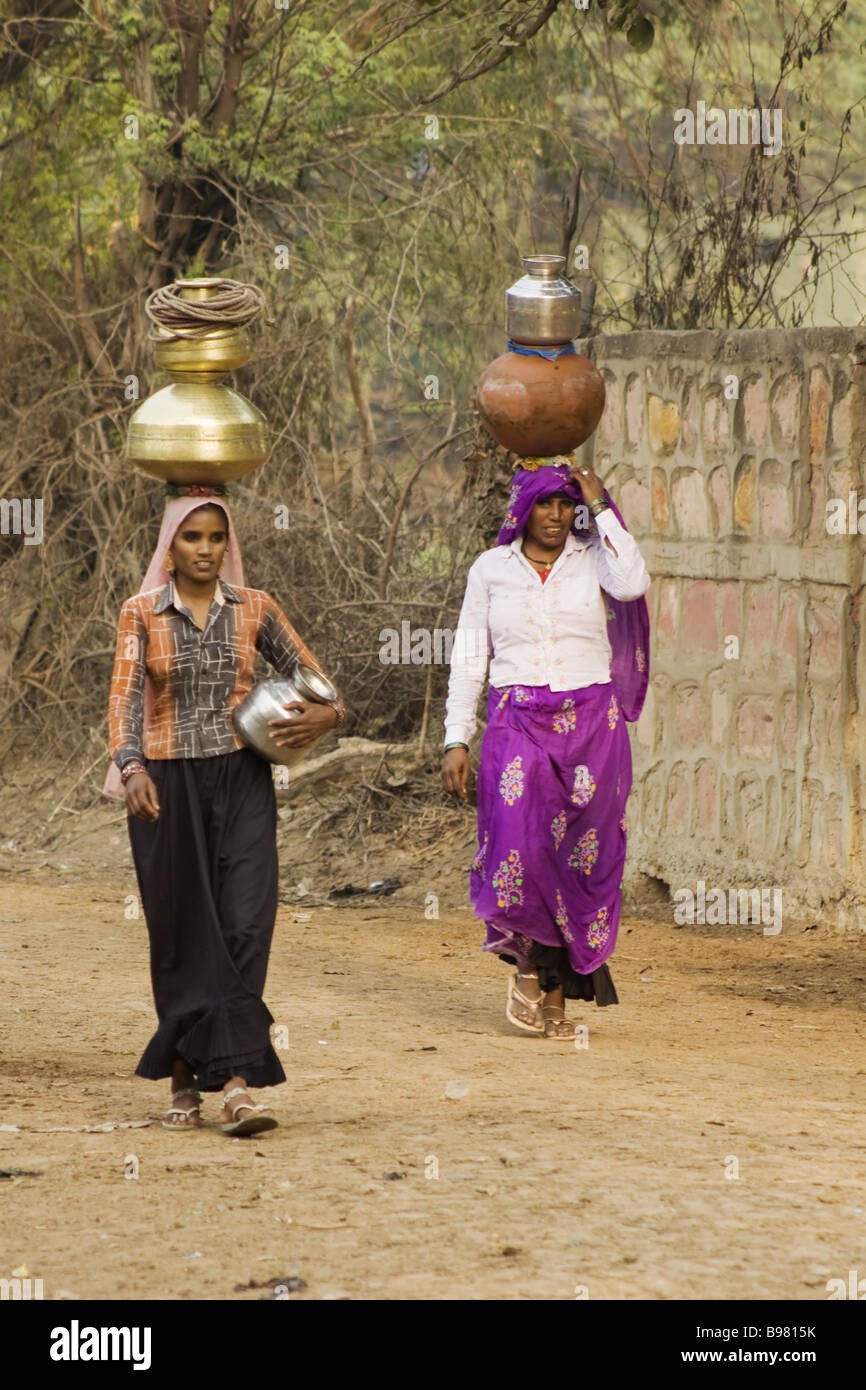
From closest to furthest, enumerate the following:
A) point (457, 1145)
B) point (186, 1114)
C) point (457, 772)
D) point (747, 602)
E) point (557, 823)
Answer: point (457, 1145) < point (186, 1114) < point (457, 772) < point (557, 823) < point (747, 602)

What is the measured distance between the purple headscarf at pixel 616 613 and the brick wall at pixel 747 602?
5.43 feet

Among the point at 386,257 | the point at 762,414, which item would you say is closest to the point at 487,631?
the point at 762,414

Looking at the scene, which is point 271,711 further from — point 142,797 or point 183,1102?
point 183,1102

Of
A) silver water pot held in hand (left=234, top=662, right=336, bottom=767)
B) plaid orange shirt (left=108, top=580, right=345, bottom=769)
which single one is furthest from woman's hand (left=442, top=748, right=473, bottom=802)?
silver water pot held in hand (left=234, top=662, right=336, bottom=767)

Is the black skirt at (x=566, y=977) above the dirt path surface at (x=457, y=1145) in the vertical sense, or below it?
above

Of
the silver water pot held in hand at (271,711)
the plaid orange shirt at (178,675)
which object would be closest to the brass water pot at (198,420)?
the plaid orange shirt at (178,675)

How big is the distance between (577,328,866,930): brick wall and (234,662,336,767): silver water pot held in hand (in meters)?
3.38

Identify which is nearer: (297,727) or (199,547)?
(297,727)

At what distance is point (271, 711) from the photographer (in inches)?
176

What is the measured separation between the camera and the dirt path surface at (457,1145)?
3398 mm

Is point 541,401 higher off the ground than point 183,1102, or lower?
higher

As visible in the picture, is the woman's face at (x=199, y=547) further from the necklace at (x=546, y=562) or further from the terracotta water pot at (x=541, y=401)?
the terracotta water pot at (x=541, y=401)

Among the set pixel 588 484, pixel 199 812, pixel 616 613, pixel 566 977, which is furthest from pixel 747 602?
pixel 199 812

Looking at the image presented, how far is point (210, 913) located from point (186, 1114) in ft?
1.70
